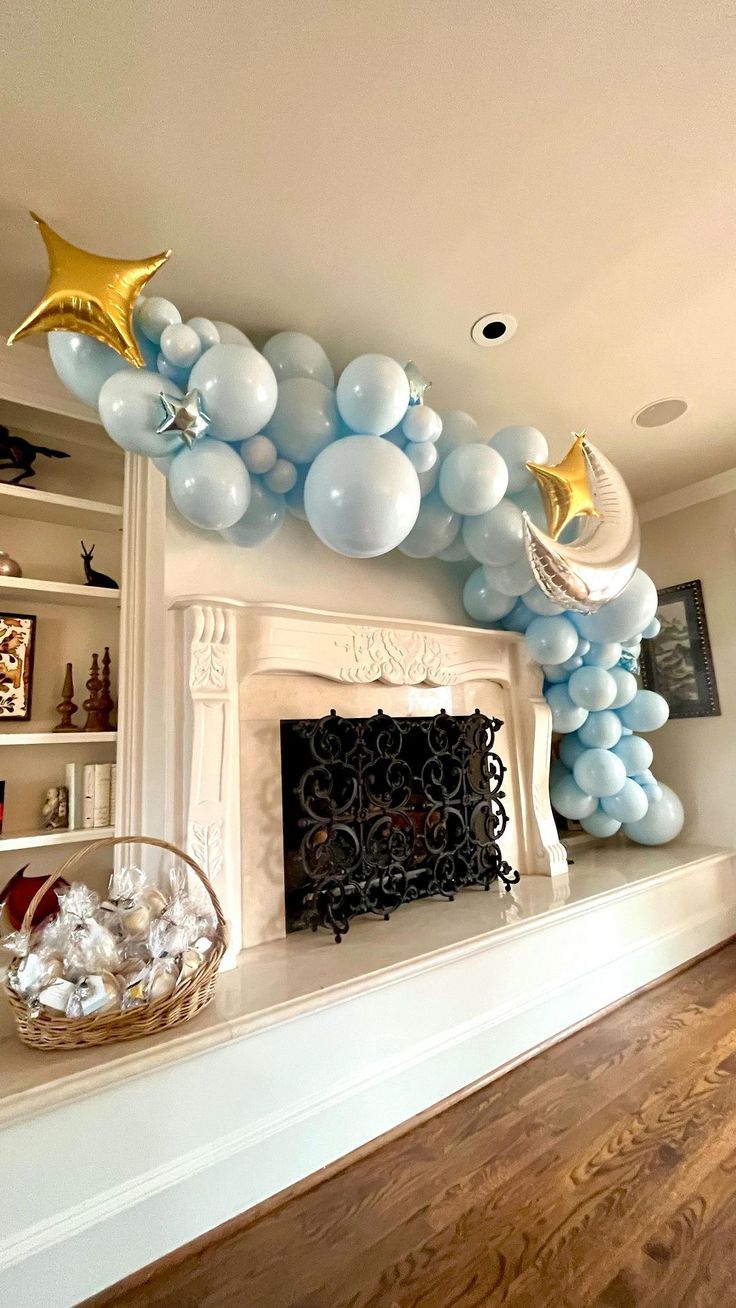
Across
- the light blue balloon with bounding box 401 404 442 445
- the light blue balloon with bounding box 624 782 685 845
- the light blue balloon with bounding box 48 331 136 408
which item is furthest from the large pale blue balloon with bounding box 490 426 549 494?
the light blue balloon with bounding box 624 782 685 845

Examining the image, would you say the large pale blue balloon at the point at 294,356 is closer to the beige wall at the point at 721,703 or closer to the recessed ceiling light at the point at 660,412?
the recessed ceiling light at the point at 660,412

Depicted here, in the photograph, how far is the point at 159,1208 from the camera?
119cm

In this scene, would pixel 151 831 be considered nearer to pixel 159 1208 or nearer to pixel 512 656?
pixel 159 1208

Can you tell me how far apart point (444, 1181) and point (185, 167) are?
2451mm

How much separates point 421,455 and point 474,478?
0.18 m

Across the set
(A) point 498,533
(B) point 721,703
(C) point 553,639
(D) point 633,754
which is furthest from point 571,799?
(A) point 498,533

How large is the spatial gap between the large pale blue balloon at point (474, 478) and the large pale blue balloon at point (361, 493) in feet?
0.93

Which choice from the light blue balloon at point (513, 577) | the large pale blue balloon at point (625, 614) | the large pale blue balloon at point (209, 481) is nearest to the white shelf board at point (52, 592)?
the large pale blue balloon at point (209, 481)

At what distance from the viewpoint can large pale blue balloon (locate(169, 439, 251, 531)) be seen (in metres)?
1.49

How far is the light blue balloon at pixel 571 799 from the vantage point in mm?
2734

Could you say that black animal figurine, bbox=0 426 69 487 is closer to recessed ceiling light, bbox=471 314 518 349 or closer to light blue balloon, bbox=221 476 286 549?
light blue balloon, bbox=221 476 286 549

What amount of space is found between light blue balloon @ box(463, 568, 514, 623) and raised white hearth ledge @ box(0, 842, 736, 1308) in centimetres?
118

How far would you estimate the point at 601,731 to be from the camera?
2.64m

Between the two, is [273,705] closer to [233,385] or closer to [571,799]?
[233,385]
